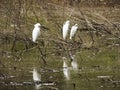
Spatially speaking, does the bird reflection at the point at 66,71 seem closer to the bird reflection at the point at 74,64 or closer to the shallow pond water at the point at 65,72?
the shallow pond water at the point at 65,72

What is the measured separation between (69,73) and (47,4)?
1120 cm

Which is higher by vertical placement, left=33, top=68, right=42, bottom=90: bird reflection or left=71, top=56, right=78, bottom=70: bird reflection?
left=71, top=56, right=78, bottom=70: bird reflection

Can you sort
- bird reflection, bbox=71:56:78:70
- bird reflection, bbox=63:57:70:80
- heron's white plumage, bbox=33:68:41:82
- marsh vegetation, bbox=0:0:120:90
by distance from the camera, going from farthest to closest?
bird reflection, bbox=71:56:78:70 < bird reflection, bbox=63:57:70:80 < heron's white plumage, bbox=33:68:41:82 < marsh vegetation, bbox=0:0:120:90

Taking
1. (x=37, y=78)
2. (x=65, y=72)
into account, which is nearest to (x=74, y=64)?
(x=65, y=72)

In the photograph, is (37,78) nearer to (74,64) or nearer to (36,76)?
(36,76)

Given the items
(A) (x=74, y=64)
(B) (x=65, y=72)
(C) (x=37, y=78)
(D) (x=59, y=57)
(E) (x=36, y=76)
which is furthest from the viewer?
(D) (x=59, y=57)

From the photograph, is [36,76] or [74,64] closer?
[36,76]

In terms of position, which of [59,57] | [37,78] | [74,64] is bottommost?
[37,78]

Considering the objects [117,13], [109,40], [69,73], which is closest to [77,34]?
[109,40]

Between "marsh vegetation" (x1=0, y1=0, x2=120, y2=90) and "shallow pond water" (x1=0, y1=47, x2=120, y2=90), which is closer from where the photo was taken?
"shallow pond water" (x1=0, y1=47, x2=120, y2=90)

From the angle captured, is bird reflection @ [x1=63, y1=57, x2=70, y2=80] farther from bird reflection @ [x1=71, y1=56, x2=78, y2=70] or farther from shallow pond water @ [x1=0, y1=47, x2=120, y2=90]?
bird reflection @ [x1=71, y1=56, x2=78, y2=70]

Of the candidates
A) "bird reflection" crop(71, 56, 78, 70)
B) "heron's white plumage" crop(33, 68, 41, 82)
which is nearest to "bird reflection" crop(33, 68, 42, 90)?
"heron's white plumage" crop(33, 68, 41, 82)

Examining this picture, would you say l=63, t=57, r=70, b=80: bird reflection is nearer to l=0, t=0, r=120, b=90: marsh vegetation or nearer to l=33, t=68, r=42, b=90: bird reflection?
l=0, t=0, r=120, b=90: marsh vegetation

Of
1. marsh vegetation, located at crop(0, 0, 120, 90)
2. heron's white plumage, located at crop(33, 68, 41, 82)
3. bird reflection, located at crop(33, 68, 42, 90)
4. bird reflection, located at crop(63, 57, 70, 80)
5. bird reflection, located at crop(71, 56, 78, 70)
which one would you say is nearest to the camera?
bird reflection, located at crop(33, 68, 42, 90)
